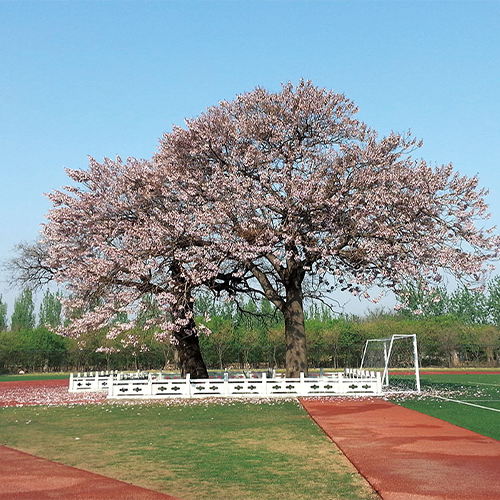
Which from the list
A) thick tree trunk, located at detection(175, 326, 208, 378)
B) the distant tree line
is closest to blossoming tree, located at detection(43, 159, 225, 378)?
thick tree trunk, located at detection(175, 326, 208, 378)

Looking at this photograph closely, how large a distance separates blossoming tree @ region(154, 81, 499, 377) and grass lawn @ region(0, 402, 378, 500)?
8079mm

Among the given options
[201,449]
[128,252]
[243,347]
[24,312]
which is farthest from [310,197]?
[24,312]

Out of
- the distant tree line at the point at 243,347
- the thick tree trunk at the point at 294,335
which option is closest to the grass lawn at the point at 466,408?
the thick tree trunk at the point at 294,335

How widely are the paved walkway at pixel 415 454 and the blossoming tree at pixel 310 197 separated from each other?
8903 millimetres

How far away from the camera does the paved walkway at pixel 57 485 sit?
26.0ft

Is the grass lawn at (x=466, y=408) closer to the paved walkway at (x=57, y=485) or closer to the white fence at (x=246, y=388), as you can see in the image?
the white fence at (x=246, y=388)

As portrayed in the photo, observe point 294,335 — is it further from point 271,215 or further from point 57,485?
point 57,485

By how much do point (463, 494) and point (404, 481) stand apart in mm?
973

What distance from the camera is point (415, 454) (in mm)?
10930

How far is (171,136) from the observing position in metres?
27.7

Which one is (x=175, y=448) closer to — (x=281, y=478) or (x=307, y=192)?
(x=281, y=478)

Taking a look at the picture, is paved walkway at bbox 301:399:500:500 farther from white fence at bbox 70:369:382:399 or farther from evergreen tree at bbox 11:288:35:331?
evergreen tree at bbox 11:288:35:331

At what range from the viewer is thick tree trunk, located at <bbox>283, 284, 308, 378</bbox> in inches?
1055

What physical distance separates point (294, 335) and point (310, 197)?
672cm
